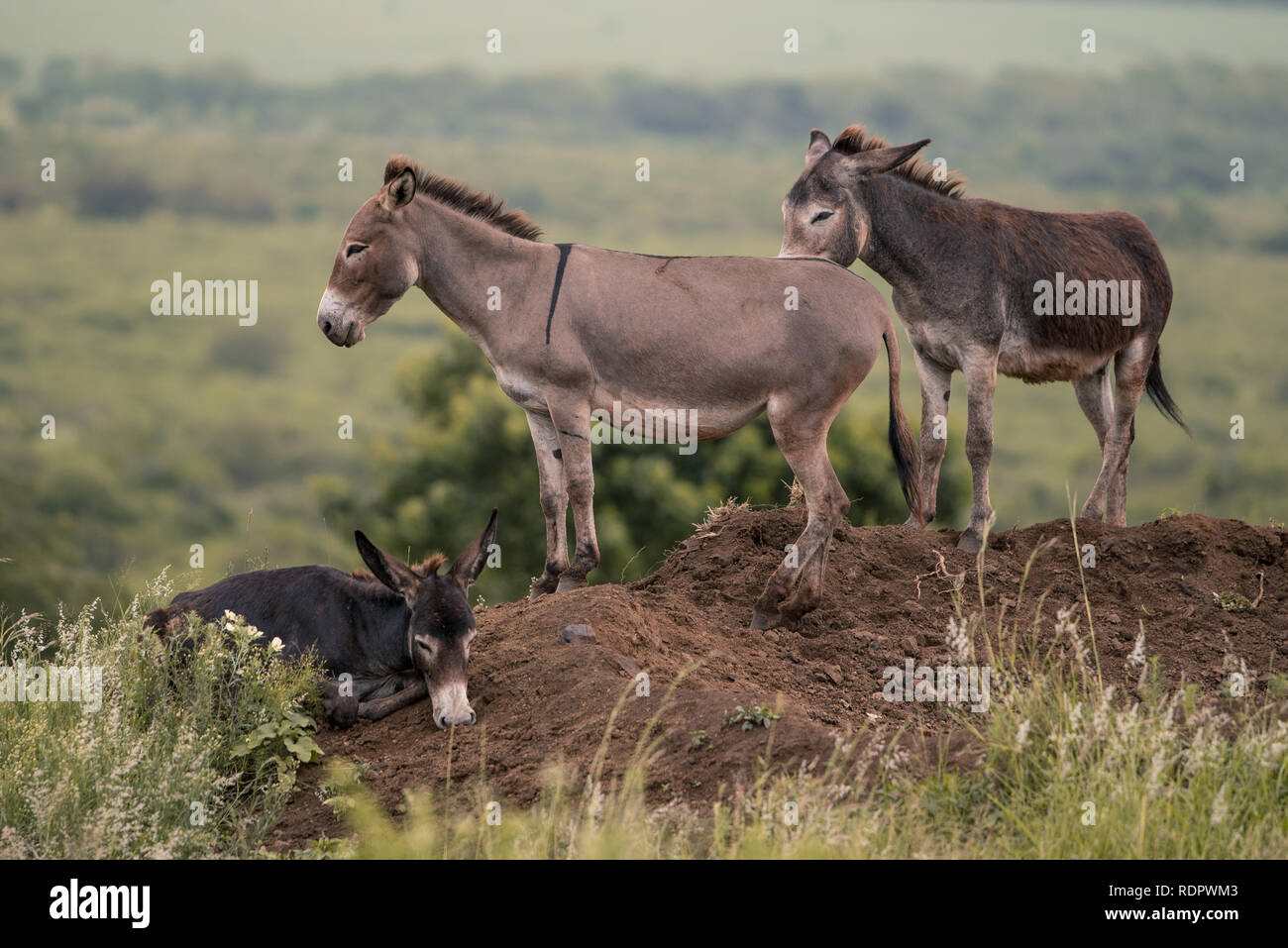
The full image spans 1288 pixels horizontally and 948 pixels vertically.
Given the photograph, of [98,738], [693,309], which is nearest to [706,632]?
[693,309]

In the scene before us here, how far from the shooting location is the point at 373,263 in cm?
802

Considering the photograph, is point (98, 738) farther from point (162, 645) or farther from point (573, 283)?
point (573, 283)

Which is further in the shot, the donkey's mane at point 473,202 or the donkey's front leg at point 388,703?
the donkey's mane at point 473,202

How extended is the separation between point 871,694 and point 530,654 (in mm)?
2027

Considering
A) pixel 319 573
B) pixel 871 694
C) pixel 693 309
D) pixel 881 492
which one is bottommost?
pixel 881 492

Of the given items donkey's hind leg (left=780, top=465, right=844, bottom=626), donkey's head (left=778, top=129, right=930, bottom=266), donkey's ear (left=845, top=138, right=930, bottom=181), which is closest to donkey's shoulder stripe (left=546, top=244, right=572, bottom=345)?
donkey's head (left=778, top=129, right=930, bottom=266)

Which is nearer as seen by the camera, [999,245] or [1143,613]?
[1143,613]

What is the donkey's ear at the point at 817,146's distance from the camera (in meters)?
9.45

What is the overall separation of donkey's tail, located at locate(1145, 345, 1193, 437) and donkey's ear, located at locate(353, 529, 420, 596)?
22.3ft

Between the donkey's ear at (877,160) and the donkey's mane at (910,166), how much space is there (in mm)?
147

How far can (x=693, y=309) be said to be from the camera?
26.9 feet

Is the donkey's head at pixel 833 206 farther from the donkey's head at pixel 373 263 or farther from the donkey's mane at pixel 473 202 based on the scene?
the donkey's head at pixel 373 263

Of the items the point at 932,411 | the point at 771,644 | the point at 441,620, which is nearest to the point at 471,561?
the point at 441,620

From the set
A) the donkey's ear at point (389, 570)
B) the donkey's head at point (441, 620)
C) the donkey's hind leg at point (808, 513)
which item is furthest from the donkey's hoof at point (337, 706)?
the donkey's hind leg at point (808, 513)
